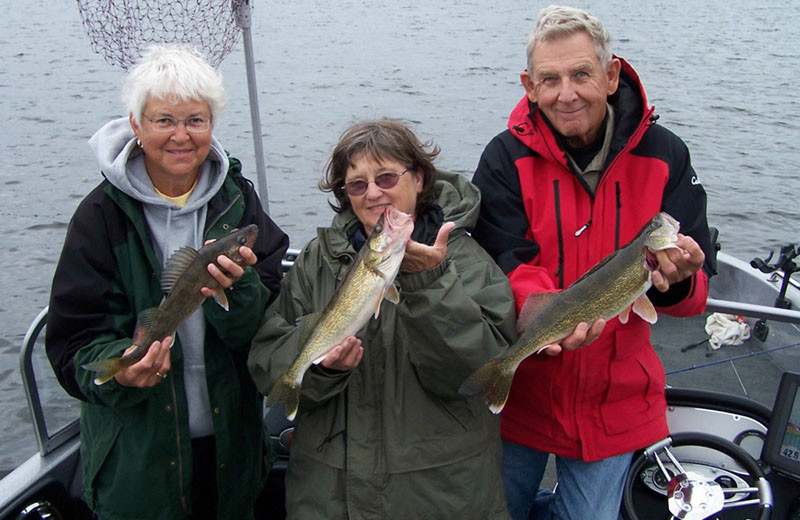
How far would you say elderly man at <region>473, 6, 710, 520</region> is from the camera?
10.5 ft

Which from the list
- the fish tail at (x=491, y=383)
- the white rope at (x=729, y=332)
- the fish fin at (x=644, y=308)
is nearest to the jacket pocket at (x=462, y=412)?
the fish tail at (x=491, y=383)

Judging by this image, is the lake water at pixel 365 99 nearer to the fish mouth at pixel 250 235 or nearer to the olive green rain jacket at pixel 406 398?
the olive green rain jacket at pixel 406 398

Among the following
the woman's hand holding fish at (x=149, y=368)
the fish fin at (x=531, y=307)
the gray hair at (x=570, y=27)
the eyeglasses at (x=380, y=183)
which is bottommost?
the woman's hand holding fish at (x=149, y=368)

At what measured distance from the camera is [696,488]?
3.67 metres

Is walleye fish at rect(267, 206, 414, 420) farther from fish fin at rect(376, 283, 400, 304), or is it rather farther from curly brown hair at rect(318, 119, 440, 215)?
curly brown hair at rect(318, 119, 440, 215)

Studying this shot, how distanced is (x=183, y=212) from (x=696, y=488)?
8.63 feet

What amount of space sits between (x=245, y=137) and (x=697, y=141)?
9514mm

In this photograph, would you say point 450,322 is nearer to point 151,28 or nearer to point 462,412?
point 462,412

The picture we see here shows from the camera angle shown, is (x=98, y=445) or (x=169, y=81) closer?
(x=169, y=81)

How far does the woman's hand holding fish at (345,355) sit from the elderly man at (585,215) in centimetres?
72

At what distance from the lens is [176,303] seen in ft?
9.83

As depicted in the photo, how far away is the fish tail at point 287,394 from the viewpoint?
2975 millimetres

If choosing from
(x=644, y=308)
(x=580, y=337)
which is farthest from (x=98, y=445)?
(x=644, y=308)

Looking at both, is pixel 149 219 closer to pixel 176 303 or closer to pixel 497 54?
pixel 176 303
